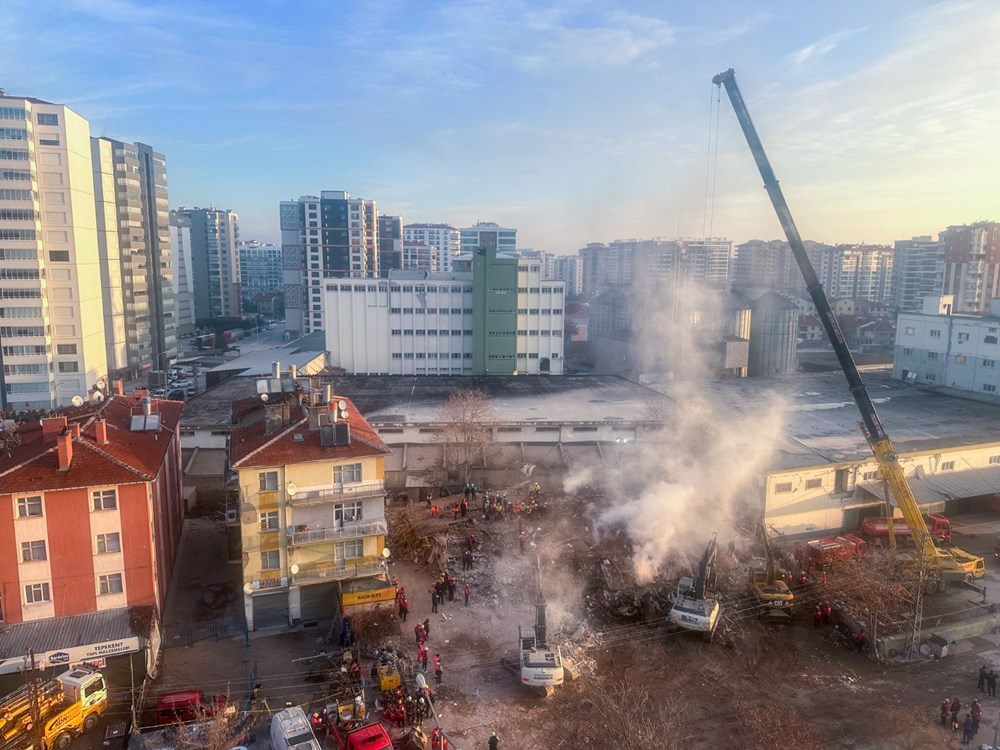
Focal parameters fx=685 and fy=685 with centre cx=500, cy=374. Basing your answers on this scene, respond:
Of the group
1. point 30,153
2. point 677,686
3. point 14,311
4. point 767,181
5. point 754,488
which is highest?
point 30,153

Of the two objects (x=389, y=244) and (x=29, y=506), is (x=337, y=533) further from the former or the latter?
(x=389, y=244)

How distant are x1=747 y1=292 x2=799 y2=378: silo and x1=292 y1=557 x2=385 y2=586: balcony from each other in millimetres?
45718

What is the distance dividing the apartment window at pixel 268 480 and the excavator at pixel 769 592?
545 inches

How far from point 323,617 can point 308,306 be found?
215 feet

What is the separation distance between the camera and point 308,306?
264 ft

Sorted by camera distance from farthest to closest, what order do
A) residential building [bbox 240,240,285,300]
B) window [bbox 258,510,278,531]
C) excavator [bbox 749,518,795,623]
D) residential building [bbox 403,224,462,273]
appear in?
residential building [bbox 240,240,285,300], residential building [bbox 403,224,462,273], excavator [bbox 749,518,795,623], window [bbox 258,510,278,531]

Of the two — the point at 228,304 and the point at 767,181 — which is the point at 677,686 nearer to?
the point at 767,181

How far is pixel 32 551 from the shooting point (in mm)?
16203

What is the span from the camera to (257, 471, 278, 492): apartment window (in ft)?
59.3

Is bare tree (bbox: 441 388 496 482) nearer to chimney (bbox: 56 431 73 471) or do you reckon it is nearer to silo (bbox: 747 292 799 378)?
chimney (bbox: 56 431 73 471)

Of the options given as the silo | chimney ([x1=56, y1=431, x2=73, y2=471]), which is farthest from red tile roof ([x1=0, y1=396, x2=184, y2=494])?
the silo

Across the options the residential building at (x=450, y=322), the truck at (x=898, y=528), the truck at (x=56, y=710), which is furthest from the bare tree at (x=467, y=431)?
the residential building at (x=450, y=322)

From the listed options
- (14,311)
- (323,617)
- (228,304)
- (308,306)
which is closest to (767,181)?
(323,617)

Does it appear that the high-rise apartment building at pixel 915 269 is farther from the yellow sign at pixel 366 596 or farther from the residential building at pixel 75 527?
the residential building at pixel 75 527
